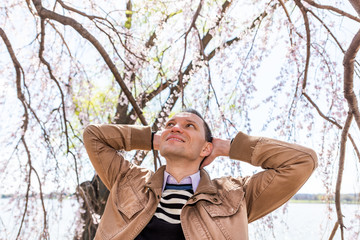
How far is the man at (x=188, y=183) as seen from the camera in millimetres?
1488

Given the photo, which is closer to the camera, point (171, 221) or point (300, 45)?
point (171, 221)

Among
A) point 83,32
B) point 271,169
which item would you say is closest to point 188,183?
point 271,169

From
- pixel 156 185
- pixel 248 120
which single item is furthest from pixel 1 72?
pixel 156 185

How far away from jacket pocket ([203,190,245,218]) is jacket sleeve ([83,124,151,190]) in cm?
47

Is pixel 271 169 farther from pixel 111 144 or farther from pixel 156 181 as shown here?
pixel 111 144

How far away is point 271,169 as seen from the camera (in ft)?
5.26

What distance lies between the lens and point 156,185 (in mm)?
1613

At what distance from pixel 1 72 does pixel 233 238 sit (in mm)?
3341

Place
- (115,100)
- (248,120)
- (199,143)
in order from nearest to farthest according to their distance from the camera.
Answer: (199,143), (248,120), (115,100)

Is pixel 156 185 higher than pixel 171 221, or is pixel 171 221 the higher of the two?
pixel 156 185

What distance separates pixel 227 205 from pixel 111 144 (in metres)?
0.65

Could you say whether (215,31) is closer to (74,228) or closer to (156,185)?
(156,185)

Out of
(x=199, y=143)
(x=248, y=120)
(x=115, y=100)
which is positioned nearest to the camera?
(x=199, y=143)

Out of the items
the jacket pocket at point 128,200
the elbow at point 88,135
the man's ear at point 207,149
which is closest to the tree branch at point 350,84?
the man's ear at point 207,149
